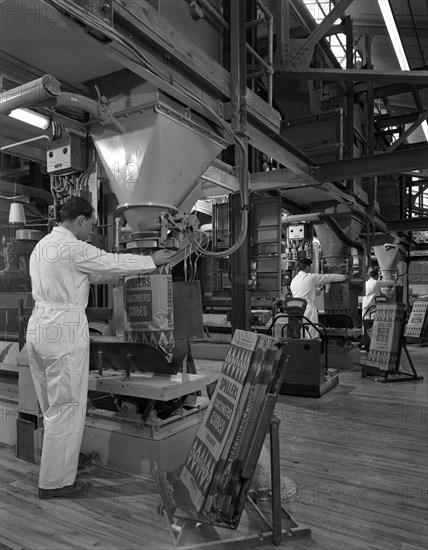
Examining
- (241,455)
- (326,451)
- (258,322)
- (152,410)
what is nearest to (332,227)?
(258,322)

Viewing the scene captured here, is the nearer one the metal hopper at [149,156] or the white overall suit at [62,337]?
the white overall suit at [62,337]

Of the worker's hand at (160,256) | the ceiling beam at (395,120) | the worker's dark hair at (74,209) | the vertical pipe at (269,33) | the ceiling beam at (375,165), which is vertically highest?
the ceiling beam at (395,120)

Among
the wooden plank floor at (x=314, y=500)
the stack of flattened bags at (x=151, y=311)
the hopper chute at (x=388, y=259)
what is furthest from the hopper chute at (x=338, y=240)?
the stack of flattened bags at (x=151, y=311)

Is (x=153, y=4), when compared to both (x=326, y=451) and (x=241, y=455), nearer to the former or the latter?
(x=241, y=455)

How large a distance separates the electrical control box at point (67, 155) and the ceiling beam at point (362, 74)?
2.44 m

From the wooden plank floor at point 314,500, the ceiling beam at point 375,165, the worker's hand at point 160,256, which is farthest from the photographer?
the ceiling beam at point 375,165

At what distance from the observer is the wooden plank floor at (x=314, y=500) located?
7.14ft

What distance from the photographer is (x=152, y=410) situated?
117 inches

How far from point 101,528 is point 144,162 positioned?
7.21 feet

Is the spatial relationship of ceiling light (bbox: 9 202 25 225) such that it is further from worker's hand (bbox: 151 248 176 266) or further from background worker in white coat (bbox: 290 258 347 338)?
background worker in white coat (bbox: 290 258 347 338)

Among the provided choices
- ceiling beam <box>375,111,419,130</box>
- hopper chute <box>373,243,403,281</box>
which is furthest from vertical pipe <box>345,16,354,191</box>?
hopper chute <box>373,243,403,281</box>

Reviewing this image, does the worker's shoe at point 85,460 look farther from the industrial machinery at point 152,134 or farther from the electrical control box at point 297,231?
the electrical control box at point 297,231

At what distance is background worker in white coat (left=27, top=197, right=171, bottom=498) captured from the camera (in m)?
2.57

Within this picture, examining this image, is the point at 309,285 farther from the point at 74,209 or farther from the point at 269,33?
the point at 74,209
